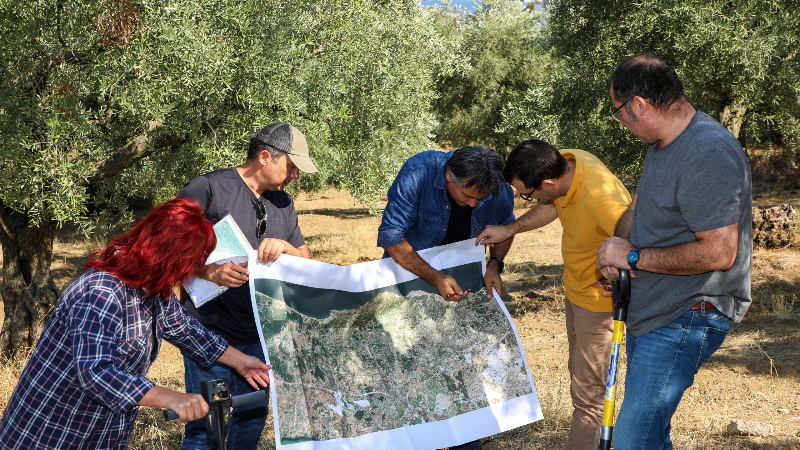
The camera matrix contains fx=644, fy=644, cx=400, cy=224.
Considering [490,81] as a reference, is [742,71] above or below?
above

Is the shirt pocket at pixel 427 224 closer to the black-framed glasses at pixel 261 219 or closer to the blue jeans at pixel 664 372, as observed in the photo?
the black-framed glasses at pixel 261 219

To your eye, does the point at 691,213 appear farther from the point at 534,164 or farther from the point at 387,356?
the point at 387,356

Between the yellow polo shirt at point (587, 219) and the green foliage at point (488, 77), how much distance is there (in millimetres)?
18939

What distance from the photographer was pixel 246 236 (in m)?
4.00

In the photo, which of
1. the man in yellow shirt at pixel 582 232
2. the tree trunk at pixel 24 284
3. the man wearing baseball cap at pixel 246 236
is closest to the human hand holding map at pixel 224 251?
the man wearing baseball cap at pixel 246 236

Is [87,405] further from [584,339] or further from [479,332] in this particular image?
[584,339]

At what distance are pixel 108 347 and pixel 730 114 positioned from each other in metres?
11.5

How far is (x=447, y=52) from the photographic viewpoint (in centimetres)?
1059

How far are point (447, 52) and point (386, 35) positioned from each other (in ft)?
5.46

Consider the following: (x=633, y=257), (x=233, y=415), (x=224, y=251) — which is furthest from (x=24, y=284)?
(x=633, y=257)

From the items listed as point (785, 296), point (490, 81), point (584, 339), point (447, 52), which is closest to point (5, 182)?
point (584, 339)

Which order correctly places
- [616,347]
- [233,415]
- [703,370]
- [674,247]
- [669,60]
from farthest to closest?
[669,60]
[703,370]
[233,415]
[616,347]
[674,247]

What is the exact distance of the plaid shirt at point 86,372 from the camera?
102 inches

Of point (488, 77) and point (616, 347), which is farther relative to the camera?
point (488, 77)
